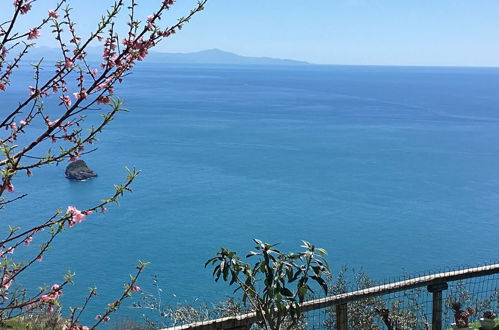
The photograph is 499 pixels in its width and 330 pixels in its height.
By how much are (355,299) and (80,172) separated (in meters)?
46.9

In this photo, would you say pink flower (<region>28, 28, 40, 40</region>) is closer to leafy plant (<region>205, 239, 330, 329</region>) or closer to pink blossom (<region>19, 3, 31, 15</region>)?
pink blossom (<region>19, 3, 31, 15</region>)

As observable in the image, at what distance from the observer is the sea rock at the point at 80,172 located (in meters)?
48.8

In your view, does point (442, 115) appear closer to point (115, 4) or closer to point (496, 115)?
point (496, 115)

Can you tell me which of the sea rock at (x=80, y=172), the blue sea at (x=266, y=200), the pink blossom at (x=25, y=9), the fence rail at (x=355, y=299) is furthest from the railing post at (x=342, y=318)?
the sea rock at (x=80, y=172)

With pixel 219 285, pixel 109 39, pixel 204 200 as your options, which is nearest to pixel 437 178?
pixel 204 200

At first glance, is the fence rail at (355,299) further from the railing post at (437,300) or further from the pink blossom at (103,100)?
the pink blossom at (103,100)

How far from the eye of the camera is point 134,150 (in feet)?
195

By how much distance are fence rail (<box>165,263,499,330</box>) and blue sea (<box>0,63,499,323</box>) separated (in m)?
20.1

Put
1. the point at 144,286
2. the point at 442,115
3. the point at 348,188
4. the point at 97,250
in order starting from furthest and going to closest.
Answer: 1. the point at 442,115
2. the point at 348,188
3. the point at 97,250
4. the point at 144,286

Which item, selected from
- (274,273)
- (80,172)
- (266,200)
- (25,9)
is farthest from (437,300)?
(80,172)

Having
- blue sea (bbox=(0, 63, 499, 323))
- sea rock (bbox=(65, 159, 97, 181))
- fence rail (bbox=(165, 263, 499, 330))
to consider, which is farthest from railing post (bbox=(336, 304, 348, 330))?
sea rock (bbox=(65, 159, 97, 181))

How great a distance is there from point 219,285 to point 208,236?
8.92 m

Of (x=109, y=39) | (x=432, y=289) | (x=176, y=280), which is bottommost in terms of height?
(x=176, y=280)

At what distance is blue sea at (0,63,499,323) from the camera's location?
3419 centimetres
